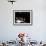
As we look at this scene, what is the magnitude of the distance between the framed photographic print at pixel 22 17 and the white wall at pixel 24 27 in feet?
0.42

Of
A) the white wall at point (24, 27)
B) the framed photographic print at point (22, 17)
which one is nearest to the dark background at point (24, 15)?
the framed photographic print at point (22, 17)

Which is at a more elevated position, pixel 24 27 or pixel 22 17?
pixel 22 17

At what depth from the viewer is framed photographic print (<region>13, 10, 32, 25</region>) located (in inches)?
210

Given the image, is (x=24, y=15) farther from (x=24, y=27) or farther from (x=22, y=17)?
(x=24, y=27)

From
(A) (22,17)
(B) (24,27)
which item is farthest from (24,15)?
(B) (24,27)

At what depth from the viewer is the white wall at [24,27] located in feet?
17.5

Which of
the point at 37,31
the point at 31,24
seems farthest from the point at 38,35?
the point at 31,24

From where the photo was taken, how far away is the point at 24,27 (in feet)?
17.6

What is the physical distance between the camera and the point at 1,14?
536 centimetres

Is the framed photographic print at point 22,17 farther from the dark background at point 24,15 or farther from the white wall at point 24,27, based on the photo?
the white wall at point 24,27

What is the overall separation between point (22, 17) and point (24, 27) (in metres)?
0.43

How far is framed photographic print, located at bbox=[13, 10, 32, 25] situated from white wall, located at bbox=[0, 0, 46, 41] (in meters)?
0.13

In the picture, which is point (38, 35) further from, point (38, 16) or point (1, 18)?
point (1, 18)

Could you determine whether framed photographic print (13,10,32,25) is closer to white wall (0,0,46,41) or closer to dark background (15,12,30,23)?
dark background (15,12,30,23)
